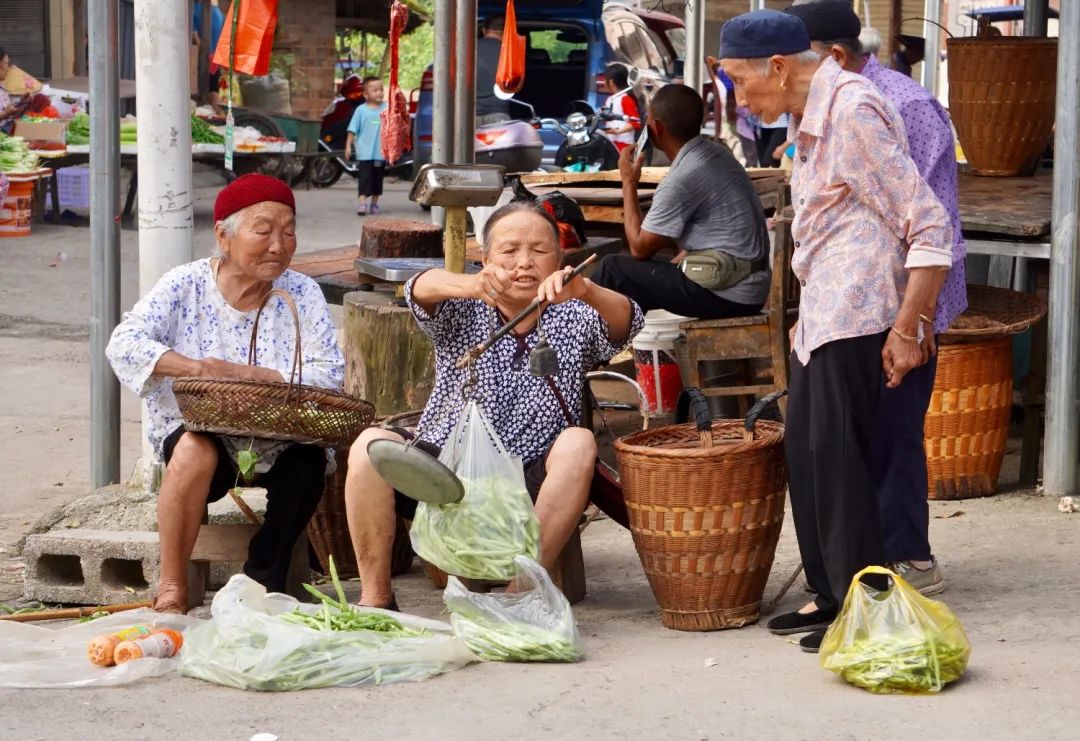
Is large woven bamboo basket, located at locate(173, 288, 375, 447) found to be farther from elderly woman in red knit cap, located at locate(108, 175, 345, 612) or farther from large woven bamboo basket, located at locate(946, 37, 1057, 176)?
large woven bamboo basket, located at locate(946, 37, 1057, 176)

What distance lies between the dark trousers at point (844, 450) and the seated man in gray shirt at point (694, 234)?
233 centimetres

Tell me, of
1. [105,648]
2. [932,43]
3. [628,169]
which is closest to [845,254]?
[105,648]

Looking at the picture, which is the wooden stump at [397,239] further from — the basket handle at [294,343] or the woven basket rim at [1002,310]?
the woven basket rim at [1002,310]

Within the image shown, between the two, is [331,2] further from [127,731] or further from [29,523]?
[127,731]

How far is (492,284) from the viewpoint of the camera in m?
3.83

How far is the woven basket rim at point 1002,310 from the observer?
16.5 ft

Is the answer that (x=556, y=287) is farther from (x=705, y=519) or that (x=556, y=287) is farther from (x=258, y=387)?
(x=258, y=387)

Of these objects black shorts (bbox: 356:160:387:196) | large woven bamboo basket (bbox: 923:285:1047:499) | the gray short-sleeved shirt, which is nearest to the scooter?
black shorts (bbox: 356:160:387:196)

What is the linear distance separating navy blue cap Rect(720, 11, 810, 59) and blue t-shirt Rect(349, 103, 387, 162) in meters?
11.2

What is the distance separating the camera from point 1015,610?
393 centimetres

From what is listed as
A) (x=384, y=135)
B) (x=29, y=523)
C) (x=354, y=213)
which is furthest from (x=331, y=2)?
(x=29, y=523)

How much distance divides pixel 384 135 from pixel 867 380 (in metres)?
3.95

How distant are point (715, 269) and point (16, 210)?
841 centimetres

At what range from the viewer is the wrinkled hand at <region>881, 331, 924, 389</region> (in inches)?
137
